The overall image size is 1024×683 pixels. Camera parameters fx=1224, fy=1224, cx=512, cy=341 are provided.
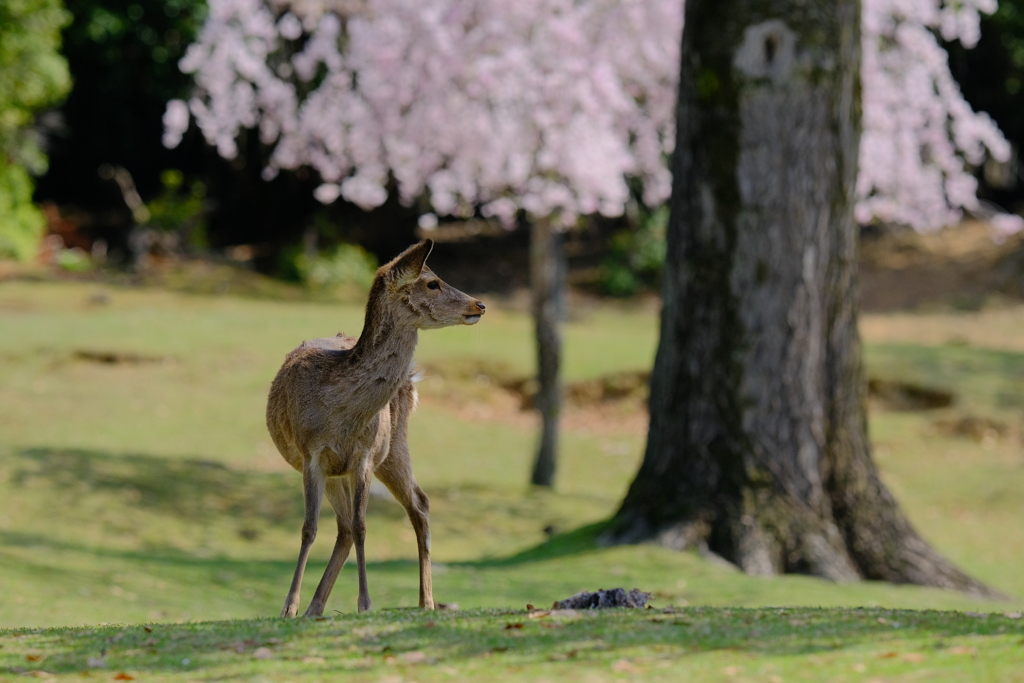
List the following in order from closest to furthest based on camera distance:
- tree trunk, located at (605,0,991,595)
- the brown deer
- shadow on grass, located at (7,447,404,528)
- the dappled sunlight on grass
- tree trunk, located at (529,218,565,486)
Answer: the brown deer < the dappled sunlight on grass < tree trunk, located at (605,0,991,595) < shadow on grass, located at (7,447,404,528) < tree trunk, located at (529,218,565,486)

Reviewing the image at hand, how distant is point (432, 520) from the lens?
42.4ft

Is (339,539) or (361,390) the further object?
(339,539)

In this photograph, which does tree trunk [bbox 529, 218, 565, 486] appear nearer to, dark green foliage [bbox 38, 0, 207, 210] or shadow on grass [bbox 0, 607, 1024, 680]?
shadow on grass [bbox 0, 607, 1024, 680]

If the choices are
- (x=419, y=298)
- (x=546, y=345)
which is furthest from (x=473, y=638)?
(x=546, y=345)

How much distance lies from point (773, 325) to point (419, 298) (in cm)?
459

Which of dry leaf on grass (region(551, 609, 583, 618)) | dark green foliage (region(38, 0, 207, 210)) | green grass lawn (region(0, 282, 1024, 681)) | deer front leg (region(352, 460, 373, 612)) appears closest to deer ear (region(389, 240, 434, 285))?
deer front leg (region(352, 460, 373, 612))

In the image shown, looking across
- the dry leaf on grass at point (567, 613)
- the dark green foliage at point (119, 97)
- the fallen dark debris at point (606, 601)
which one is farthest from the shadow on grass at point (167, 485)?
the dark green foliage at point (119, 97)

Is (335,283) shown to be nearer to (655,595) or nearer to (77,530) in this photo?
(77,530)

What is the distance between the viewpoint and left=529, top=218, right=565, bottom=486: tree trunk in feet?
47.6

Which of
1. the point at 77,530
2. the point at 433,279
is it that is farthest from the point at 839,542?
the point at 77,530

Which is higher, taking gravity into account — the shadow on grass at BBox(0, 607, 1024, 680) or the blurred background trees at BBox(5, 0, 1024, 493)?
the blurred background trees at BBox(5, 0, 1024, 493)

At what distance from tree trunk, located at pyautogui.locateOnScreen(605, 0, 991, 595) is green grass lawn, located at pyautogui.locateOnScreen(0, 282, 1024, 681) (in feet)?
1.96

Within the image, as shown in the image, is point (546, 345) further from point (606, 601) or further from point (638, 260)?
point (638, 260)

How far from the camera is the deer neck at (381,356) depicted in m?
5.71
